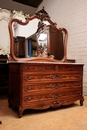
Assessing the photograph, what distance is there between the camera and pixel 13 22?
2.31m

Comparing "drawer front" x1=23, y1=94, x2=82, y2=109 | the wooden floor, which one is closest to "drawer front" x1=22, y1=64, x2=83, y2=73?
"drawer front" x1=23, y1=94, x2=82, y2=109

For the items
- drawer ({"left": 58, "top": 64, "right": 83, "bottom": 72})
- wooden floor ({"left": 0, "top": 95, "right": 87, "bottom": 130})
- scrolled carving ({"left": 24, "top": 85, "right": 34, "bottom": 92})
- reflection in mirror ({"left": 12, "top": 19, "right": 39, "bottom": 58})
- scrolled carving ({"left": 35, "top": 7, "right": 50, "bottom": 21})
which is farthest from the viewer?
scrolled carving ({"left": 35, "top": 7, "right": 50, "bottom": 21})

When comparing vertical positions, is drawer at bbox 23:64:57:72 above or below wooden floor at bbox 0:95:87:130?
above

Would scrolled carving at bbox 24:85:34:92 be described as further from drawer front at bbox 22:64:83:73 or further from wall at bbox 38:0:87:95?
wall at bbox 38:0:87:95

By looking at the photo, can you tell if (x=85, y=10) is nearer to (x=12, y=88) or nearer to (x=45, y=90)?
(x=45, y=90)

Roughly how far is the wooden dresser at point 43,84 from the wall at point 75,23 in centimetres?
99

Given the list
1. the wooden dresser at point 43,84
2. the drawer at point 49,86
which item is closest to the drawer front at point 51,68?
the wooden dresser at point 43,84

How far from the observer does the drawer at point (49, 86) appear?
6.28ft

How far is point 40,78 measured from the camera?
2.02 m

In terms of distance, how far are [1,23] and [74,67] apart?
2217mm

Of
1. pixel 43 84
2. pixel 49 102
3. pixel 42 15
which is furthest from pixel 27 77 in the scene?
pixel 42 15

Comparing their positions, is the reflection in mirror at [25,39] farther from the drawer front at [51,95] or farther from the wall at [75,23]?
the wall at [75,23]

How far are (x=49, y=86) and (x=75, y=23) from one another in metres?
2.08

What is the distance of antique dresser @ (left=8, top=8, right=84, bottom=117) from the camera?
74.9 inches
